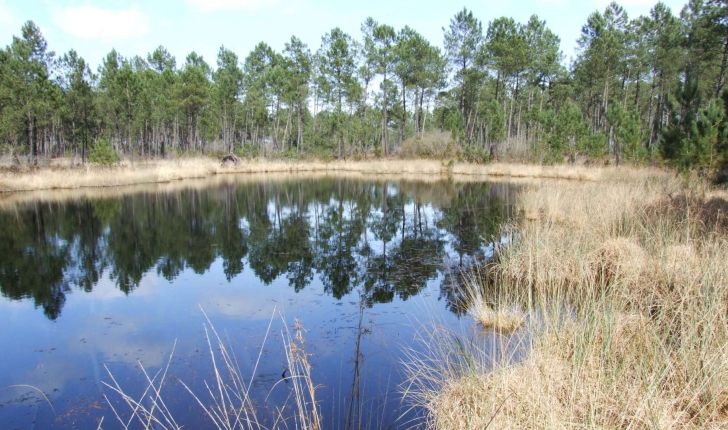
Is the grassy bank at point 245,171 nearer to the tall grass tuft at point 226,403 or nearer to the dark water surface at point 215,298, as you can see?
the dark water surface at point 215,298

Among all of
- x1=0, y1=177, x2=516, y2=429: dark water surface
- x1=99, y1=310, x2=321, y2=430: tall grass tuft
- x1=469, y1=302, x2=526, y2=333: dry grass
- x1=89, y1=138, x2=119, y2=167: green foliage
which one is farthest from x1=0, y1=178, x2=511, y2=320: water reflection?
x1=89, y1=138, x2=119, y2=167: green foliage

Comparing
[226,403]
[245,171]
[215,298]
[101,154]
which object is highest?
[101,154]

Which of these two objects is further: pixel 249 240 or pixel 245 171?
pixel 245 171

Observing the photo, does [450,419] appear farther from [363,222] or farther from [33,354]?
[363,222]

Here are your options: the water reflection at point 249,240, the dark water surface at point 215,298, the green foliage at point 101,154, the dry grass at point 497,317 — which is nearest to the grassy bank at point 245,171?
the green foliage at point 101,154

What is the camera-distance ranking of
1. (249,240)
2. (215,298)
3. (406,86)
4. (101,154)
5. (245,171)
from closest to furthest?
(215,298)
(249,240)
(101,154)
(245,171)
(406,86)

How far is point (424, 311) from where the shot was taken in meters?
6.11

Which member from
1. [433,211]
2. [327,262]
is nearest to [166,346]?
[327,262]

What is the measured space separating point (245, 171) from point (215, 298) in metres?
28.8

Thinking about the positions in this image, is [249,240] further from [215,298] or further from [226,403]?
[226,403]

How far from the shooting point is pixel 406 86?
39500 mm

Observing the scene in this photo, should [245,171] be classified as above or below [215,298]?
above

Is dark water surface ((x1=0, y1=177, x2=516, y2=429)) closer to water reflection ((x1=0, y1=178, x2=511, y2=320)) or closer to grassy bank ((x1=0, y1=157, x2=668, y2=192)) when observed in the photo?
water reflection ((x1=0, y1=178, x2=511, y2=320))

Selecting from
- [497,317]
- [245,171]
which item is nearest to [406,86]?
[245,171]
